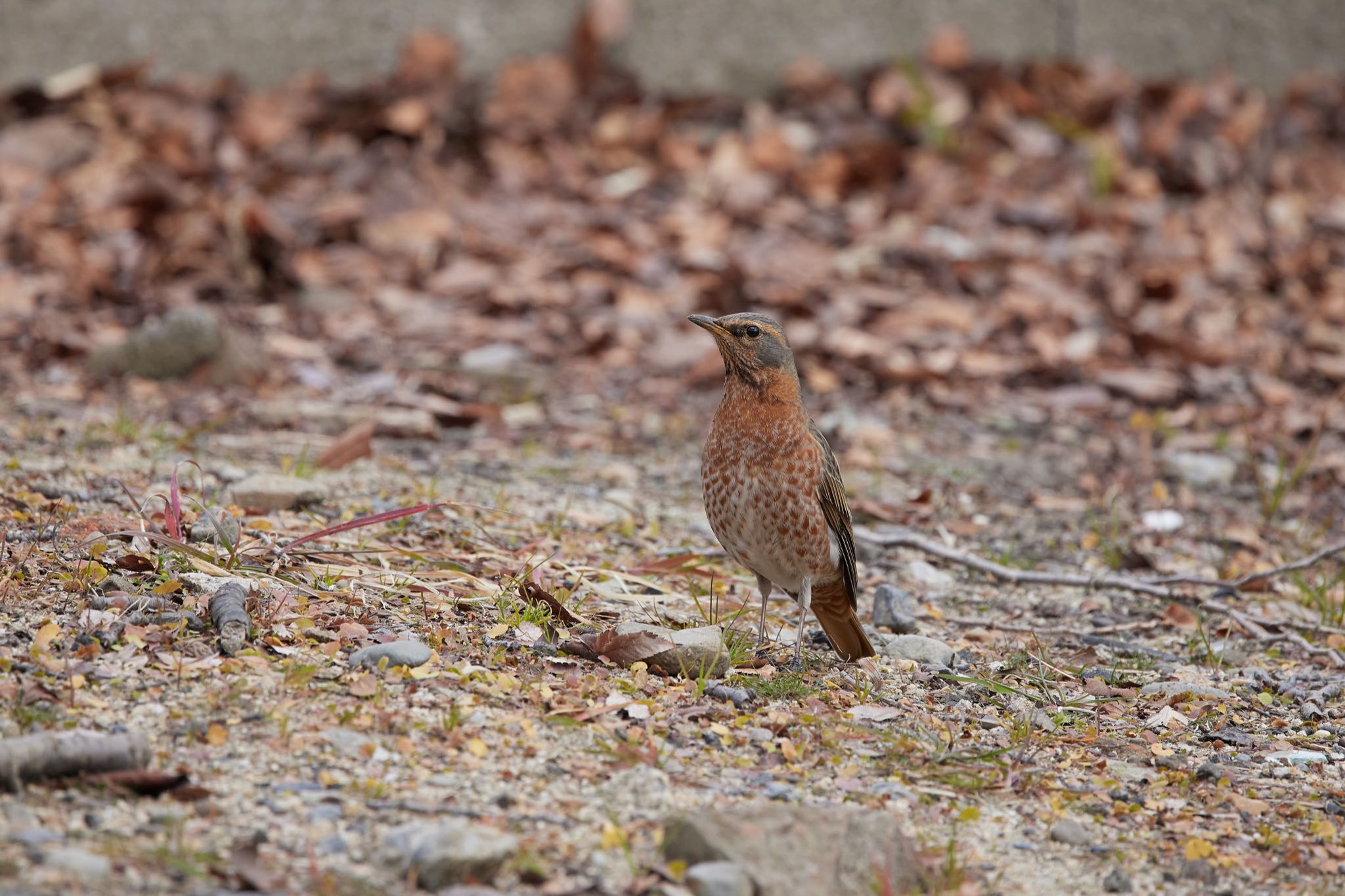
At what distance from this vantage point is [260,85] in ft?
33.4

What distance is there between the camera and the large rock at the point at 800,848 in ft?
9.71

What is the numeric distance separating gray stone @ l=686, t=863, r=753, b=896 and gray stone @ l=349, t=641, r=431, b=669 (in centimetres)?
117

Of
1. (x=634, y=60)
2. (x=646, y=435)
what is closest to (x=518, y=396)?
(x=646, y=435)

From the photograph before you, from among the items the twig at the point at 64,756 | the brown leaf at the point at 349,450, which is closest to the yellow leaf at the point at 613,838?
the twig at the point at 64,756

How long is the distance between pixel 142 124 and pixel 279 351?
2.92m

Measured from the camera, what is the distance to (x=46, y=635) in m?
3.60

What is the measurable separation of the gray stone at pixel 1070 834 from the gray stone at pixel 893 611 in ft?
5.14

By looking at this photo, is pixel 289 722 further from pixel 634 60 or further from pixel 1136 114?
pixel 1136 114

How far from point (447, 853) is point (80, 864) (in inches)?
27.5

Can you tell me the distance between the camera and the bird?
15.0ft

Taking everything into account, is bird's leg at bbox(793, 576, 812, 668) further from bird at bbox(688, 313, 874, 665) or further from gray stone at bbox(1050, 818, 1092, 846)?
gray stone at bbox(1050, 818, 1092, 846)

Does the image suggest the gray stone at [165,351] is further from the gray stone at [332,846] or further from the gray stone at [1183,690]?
the gray stone at [1183,690]

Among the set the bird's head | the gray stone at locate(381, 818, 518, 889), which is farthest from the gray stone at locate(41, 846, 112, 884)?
the bird's head

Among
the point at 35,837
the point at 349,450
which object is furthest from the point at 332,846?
the point at 349,450
